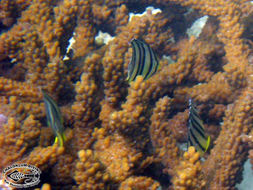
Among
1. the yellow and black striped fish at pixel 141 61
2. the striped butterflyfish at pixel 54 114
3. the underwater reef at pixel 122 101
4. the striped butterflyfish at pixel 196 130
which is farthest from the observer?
the yellow and black striped fish at pixel 141 61

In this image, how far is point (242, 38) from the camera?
340cm

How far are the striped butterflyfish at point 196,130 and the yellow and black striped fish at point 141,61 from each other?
0.59 meters

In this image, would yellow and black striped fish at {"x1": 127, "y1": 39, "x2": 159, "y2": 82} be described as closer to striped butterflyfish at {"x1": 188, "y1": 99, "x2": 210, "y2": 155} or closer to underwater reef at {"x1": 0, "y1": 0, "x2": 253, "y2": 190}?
underwater reef at {"x1": 0, "y1": 0, "x2": 253, "y2": 190}

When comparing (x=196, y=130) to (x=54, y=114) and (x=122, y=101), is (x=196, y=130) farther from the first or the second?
(x=54, y=114)

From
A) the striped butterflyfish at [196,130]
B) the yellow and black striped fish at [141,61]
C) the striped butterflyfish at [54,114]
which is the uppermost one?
the yellow and black striped fish at [141,61]

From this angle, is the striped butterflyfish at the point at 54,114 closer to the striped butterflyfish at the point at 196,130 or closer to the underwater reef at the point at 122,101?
the underwater reef at the point at 122,101

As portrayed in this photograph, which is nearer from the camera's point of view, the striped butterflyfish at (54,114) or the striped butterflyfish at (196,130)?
the striped butterflyfish at (54,114)

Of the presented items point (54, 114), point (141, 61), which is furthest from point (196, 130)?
point (54, 114)

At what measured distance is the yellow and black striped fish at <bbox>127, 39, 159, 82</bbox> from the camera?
218cm

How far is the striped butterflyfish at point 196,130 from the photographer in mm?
1854

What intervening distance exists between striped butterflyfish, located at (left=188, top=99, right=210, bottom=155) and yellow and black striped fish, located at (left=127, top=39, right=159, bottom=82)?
1.94 ft

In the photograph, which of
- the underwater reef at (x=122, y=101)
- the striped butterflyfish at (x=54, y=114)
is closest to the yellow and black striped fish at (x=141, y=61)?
the underwater reef at (x=122, y=101)

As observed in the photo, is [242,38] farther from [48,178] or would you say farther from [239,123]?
[48,178]

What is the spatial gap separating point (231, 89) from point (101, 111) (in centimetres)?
171
